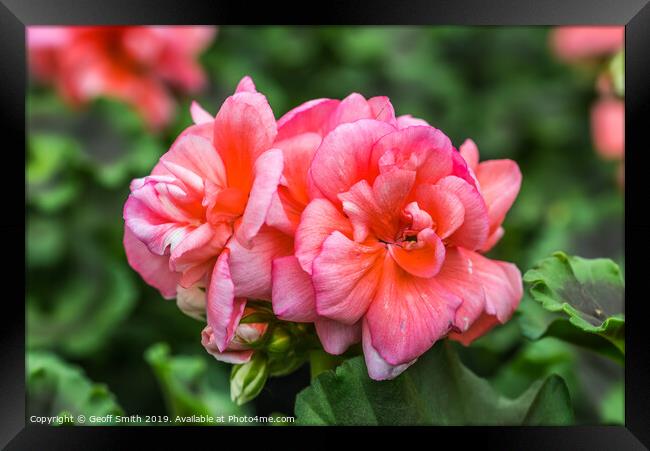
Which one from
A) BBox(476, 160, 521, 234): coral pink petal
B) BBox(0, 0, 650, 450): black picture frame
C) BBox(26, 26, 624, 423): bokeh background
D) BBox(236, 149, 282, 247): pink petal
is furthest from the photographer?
BBox(26, 26, 624, 423): bokeh background

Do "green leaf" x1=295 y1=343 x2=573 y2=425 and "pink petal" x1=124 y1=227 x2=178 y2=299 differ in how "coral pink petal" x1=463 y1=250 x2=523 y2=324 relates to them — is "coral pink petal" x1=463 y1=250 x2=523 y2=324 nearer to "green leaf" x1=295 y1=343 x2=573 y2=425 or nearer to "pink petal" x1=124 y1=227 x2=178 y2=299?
"green leaf" x1=295 y1=343 x2=573 y2=425

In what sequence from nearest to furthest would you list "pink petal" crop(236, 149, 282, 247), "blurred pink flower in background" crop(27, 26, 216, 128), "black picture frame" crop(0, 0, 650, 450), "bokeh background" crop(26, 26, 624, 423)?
"pink petal" crop(236, 149, 282, 247)
"black picture frame" crop(0, 0, 650, 450)
"bokeh background" crop(26, 26, 624, 423)
"blurred pink flower in background" crop(27, 26, 216, 128)

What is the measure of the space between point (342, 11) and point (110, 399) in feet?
1.72

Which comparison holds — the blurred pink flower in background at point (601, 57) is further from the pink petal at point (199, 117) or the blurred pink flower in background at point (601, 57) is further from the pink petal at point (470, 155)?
the pink petal at point (199, 117)

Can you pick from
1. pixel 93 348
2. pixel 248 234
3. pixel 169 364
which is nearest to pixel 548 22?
pixel 248 234

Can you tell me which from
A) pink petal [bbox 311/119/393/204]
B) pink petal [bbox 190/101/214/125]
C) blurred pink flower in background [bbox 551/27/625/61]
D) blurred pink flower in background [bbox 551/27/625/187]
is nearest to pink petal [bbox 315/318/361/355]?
pink petal [bbox 311/119/393/204]

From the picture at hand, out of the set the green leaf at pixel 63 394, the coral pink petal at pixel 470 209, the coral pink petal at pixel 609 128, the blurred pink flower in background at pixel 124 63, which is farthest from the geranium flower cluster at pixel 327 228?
the coral pink petal at pixel 609 128

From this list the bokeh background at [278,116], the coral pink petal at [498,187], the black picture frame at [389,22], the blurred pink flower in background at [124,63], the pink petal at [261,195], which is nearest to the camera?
the pink petal at [261,195]

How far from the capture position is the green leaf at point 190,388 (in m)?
1.15

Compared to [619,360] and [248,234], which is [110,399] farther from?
[619,360]

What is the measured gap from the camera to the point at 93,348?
5.64ft

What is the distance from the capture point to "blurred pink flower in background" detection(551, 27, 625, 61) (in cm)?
195

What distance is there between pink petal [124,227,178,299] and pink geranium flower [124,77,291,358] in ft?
0.05

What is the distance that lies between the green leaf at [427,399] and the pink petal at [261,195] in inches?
7.2
